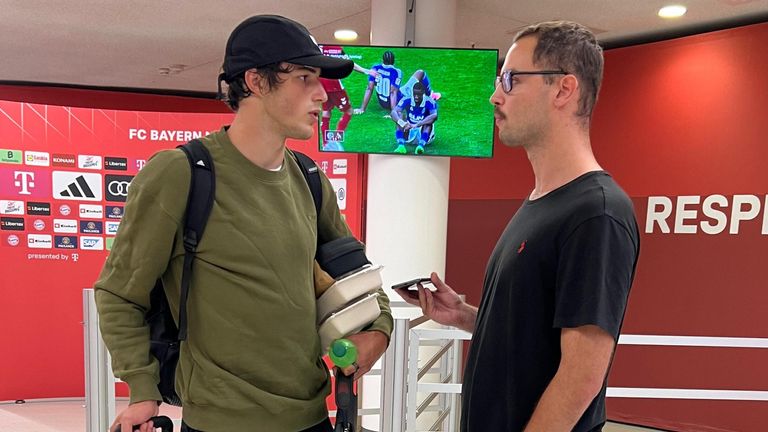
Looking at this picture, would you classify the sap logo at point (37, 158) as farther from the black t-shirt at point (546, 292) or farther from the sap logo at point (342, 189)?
the black t-shirt at point (546, 292)

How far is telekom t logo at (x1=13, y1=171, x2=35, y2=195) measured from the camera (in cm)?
459

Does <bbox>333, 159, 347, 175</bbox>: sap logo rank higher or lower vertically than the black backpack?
higher

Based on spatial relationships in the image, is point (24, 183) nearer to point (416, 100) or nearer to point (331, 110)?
point (331, 110)

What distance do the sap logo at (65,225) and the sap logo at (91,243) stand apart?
0.36 ft

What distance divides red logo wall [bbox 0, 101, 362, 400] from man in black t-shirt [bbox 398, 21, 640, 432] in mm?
3580

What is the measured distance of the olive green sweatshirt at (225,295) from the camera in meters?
1.20

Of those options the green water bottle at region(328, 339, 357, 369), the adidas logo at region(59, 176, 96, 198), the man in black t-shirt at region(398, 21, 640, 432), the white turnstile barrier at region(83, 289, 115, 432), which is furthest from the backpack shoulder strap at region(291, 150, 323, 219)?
the adidas logo at region(59, 176, 96, 198)

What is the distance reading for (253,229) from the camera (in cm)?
126

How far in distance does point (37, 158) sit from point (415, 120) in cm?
306

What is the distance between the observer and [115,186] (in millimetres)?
4746

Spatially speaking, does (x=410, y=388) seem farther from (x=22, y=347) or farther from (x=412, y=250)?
(x=22, y=347)

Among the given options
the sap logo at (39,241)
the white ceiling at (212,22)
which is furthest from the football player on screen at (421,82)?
the sap logo at (39,241)

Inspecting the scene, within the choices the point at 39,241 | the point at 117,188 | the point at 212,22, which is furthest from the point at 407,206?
the point at 39,241

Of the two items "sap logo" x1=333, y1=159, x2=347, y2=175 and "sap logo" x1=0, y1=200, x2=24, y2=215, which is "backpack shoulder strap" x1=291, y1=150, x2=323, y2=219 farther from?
"sap logo" x1=0, y1=200, x2=24, y2=215
